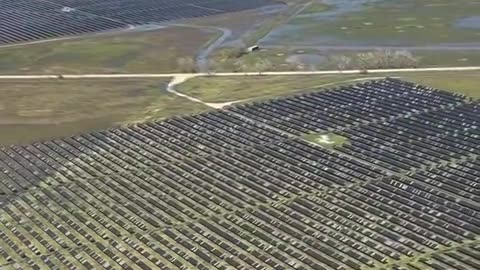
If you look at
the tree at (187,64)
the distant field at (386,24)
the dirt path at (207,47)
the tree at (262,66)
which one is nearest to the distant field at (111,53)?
the tree at (187,64)

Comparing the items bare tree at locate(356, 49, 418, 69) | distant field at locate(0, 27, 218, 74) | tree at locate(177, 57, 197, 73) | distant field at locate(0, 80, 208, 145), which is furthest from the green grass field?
distant field at locate(0, 27, 218, 74)

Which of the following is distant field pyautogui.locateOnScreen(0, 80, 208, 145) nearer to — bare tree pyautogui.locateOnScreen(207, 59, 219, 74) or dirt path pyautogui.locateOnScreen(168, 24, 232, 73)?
bare tree pyautogui.locateOnScreen(207, 59, 219, 74)

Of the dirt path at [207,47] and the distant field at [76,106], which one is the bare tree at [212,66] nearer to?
the dirt path at [207,47]

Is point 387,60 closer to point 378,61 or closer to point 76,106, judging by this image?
point 378,61

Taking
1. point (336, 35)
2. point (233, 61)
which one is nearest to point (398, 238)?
point (233, 61)

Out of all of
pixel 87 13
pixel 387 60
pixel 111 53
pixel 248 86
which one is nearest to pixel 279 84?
pixel 248 86
